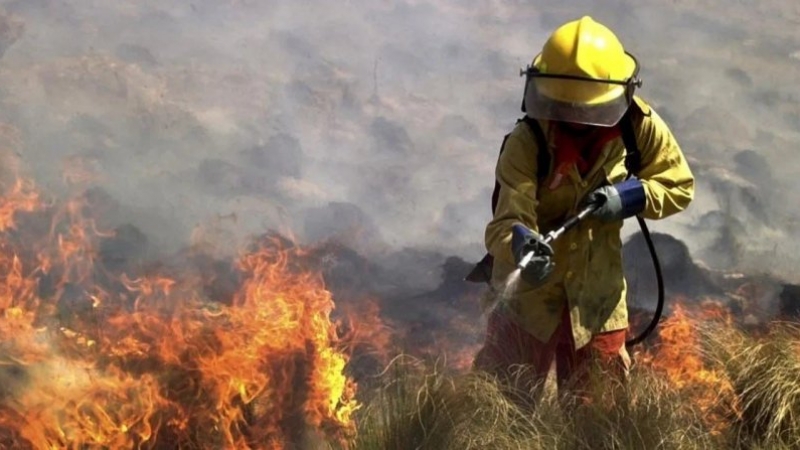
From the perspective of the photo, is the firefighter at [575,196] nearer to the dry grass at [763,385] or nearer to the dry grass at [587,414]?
the dry grass at [587,414]

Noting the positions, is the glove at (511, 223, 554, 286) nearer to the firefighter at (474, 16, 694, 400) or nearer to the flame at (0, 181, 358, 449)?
the firefighter at (474, 16, 694, 400)

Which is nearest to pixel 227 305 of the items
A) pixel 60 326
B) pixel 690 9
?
pixel 60 326

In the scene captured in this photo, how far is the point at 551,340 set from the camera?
353 centimetres

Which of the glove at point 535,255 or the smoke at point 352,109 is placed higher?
the glove at point 535,255

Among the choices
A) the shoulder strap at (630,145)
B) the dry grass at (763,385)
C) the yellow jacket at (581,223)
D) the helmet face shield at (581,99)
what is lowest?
the dry grass at (763,385)

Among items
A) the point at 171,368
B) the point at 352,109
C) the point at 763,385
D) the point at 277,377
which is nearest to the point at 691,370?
the point at 763,385

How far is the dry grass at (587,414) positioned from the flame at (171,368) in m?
0.32

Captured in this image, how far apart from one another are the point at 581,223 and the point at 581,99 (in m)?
0.45

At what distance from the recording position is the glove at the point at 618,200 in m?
3.17

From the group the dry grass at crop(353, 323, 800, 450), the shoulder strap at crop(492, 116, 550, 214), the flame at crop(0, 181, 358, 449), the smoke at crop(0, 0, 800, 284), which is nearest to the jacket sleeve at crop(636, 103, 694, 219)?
the shoulder strap at crop(492, 116, 550, 214)

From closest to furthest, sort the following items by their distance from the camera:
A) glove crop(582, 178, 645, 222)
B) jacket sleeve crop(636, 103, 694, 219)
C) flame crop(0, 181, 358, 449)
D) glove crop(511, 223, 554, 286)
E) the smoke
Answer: glove crop(511, 223, 554, 286) → glove crop(582, 178, 645, 222) → jacket sleeve crop(636, 103, 694, 219) → flame crop(0, 181, 358, 449) → the smoke

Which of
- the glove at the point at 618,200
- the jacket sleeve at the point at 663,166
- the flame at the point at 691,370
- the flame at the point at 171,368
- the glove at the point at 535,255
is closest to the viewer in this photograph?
the glove at the point at 535,255

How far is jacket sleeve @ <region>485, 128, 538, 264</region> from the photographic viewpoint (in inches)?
126

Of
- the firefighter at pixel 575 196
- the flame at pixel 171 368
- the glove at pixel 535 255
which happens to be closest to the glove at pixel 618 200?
the firefighter at pixel 575 196
